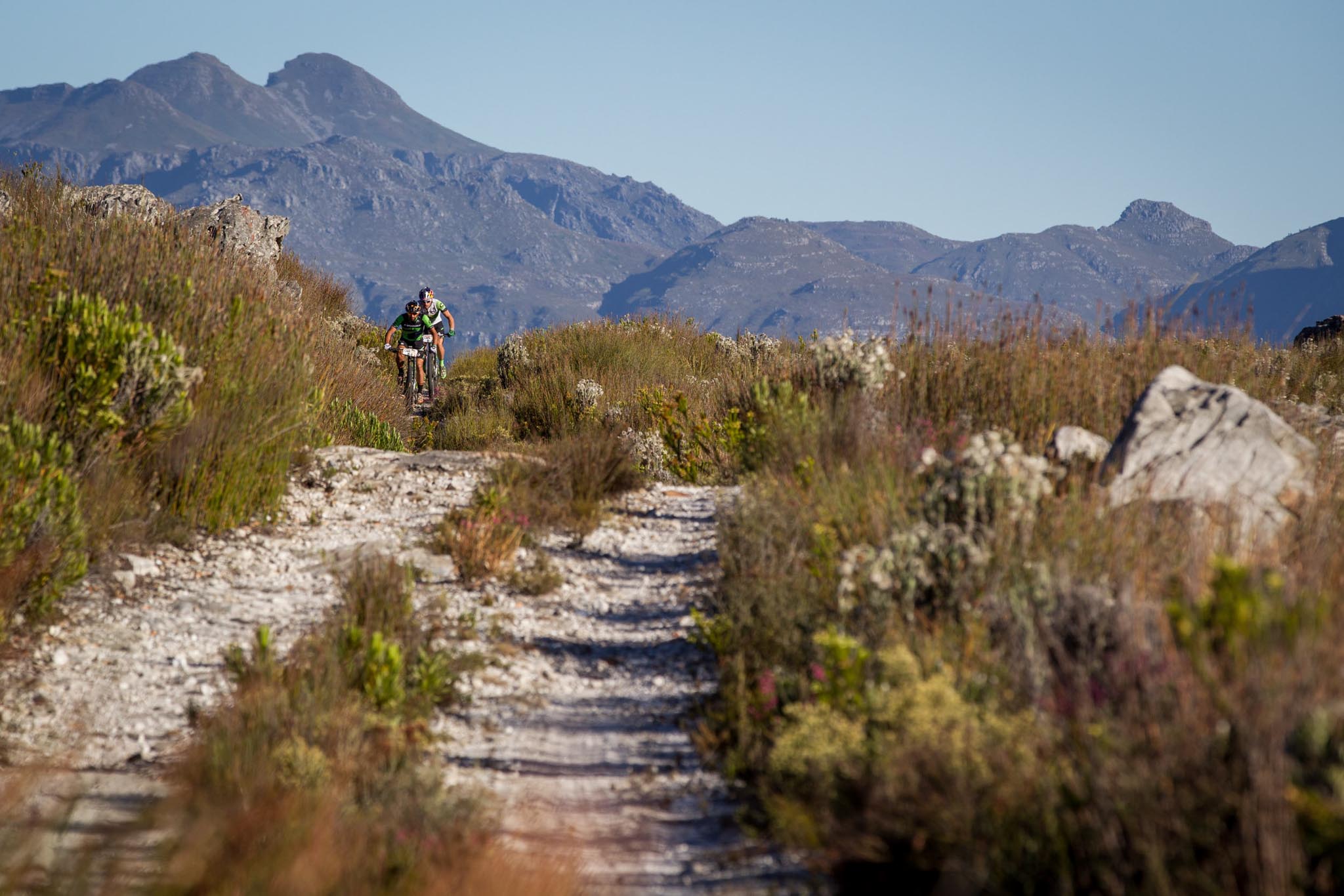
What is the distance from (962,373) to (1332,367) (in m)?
7.75

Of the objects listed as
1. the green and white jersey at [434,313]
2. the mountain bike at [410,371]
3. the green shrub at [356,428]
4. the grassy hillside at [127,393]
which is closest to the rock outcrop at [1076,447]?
the grassy hillside at [127,393]

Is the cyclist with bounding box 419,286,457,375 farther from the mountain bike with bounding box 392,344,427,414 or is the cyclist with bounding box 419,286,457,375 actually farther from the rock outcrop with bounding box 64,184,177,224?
the rock outcrop with bounding box 64,184,177,224

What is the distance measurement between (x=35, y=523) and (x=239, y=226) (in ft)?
50.3

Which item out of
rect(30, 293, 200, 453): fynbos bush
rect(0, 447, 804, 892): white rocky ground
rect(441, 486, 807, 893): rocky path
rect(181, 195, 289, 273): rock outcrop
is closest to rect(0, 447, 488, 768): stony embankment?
rect(0, 447, 804, 892): white rocky ground

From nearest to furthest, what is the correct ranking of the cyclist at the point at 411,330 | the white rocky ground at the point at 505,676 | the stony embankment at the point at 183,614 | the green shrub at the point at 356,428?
1. the white rocky ground at the point at 505,676
2. the stony embankment at the point at 183,614
3. the green shrub at the point at 356,428
4. the cyclist at the point at 411,330

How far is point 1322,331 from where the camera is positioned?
18141mm

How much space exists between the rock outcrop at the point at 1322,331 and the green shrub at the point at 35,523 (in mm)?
17629

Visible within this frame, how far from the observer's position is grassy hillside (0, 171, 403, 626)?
16.9 feet

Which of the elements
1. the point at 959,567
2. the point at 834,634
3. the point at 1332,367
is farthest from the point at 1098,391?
the point at 1332,367

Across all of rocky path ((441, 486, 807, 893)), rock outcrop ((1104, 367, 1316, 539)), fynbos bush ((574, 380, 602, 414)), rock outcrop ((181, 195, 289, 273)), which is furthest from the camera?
rock outcrop ((181, 195, 289, 273))

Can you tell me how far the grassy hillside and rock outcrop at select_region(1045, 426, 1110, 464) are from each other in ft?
17.8

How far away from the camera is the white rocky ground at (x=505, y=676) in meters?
3.72

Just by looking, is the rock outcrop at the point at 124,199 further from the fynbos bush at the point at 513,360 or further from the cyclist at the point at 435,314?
the fynbos bush at the point at 513,360

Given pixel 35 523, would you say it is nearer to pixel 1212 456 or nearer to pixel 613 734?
pixel 613 734
